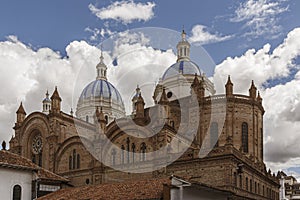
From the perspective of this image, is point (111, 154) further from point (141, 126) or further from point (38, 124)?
point (38, 124)

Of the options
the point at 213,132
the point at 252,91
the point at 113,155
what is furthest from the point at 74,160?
the point at 252,91

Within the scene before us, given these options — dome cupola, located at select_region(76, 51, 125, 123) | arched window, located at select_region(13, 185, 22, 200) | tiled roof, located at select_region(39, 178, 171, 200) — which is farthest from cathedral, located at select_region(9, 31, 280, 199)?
arched window, located at select_region(13, 185, 22, 200)

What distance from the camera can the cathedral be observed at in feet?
141

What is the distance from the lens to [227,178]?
134ft

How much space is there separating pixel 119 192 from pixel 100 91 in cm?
4170

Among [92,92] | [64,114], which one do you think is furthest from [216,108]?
[92,92]

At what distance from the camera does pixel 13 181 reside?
119 ft

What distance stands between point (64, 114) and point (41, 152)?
224 inches

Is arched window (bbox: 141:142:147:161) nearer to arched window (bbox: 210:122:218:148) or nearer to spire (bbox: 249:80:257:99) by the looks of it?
arched window (bbox: 210:122:218:148)

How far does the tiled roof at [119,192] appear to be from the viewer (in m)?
30.8

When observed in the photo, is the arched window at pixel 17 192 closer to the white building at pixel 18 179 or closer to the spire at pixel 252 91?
the white building at pixel 18 179

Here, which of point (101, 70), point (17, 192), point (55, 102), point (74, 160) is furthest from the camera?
point (101, 70)

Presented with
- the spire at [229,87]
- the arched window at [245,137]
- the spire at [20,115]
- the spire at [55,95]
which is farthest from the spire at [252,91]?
the spire at [20,115]

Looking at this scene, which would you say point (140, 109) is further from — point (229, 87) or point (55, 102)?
point (55, 102)
